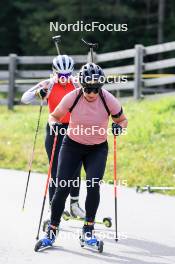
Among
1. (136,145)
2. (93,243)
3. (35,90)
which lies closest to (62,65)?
(35,90)

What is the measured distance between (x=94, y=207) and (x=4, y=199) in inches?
128

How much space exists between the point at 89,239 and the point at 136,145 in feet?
21.6

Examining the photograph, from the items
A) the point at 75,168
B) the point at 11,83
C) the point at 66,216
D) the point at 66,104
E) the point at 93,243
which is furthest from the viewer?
the point at 11,83

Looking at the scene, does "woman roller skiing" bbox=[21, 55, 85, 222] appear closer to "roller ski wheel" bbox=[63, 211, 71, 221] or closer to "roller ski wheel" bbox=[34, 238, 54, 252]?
"roller ski wheel" bbox=[63, 211, 71, 221]

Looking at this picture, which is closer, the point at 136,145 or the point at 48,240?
the point at 48,240

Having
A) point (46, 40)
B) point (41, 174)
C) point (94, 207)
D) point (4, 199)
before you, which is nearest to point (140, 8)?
point (46, 40)

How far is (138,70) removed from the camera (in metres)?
19.0

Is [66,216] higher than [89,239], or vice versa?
[66,216]

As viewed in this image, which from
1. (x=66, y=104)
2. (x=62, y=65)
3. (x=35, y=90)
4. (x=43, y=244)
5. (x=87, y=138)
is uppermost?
(x=62, y=65)

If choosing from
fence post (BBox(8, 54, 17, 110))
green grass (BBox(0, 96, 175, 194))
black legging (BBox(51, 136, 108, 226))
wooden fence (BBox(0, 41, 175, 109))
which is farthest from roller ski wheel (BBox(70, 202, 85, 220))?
fence post (BBox(8, 54, 17, 110))

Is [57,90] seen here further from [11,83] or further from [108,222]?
[11,83]

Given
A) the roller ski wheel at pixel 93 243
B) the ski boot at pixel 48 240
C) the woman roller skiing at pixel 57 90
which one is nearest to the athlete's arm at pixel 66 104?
the woman roller skiing at pixel 57 90

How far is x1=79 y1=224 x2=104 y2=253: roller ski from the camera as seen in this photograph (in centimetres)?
771

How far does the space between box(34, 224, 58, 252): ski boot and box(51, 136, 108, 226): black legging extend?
0.08m
